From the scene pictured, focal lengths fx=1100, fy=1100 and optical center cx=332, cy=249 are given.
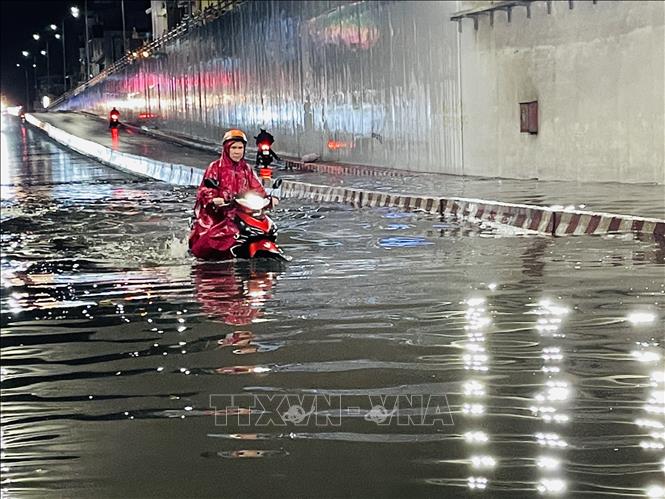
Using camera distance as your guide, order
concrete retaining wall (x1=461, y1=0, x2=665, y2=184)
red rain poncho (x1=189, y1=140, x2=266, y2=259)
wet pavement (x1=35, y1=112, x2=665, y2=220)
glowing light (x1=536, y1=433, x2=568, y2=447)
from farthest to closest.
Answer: concrete retaining wall (x1=461, y1=0, x2=665, y2=184), wet pavement (x1=35, y1=112, x2=665, y2=220), red rain poncho (x1=189, y1=140, x2=266, y2=259), glowing light (x1=536, y1=433, x2=568, y2=447)

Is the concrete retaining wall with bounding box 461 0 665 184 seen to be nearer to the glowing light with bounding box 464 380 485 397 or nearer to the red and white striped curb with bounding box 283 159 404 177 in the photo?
the red and white striped curb with bounding box 283 159 404 177

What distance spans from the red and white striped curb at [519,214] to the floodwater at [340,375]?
4.94ft


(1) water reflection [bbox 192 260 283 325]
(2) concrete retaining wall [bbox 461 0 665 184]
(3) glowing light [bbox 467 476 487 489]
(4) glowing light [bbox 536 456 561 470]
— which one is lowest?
(3) glowing light [bbox 467 476 487 489]

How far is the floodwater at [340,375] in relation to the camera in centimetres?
430

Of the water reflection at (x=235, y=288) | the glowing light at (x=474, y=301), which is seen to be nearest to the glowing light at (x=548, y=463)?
the water reflection at (x=235, y=288)

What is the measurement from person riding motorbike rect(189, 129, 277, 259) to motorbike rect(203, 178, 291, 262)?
60 millimetres

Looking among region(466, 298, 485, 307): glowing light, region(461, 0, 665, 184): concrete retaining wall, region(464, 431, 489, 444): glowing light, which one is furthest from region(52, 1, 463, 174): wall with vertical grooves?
region(464, 431, 489, 444): glowing light

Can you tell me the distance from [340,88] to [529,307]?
89.5 feet

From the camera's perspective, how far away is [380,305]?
8.46 meters

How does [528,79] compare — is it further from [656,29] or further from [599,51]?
[656,29]

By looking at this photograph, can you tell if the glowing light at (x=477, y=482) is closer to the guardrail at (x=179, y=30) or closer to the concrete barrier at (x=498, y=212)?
the concrete barrier at (x=498, y=212)

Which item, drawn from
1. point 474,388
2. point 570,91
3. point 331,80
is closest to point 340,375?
point 474,388


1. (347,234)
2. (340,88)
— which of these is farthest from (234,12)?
(347,234)

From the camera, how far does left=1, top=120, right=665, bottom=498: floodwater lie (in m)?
4.30
